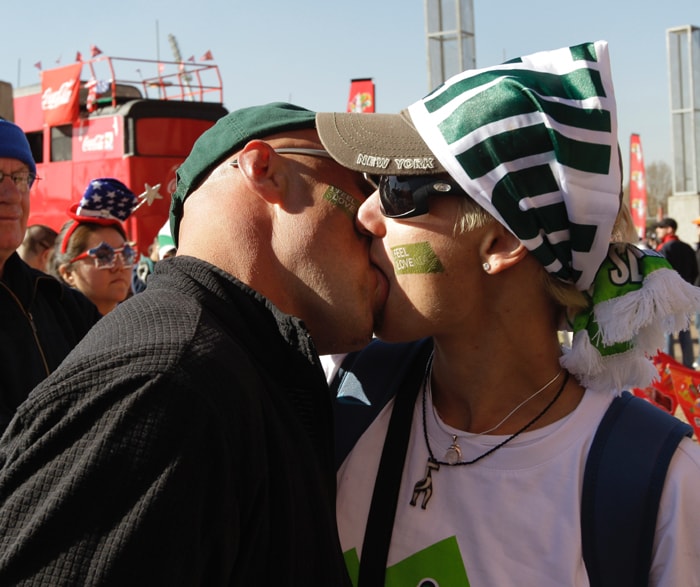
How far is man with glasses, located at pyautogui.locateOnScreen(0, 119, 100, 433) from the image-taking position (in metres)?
3.08

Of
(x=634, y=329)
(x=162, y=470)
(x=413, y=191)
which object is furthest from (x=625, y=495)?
(x=162, y=470)

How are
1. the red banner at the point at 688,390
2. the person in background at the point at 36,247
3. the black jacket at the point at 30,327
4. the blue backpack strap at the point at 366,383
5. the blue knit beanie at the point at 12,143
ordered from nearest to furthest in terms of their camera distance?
the blue backpack strap at the point at 366,383, the black jacket at the point at 30,327, the blue knit beanie at the point at 12,143, the red banner at the point at 688,390, the person in background at the point at 36,247

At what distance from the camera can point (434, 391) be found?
81.7 inches

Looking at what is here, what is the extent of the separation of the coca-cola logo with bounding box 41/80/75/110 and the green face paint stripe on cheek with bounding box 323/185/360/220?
49.0ft

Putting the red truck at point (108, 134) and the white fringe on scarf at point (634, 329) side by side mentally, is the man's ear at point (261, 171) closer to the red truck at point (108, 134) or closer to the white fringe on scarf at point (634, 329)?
the white fringe on scarf at point (634, 329)

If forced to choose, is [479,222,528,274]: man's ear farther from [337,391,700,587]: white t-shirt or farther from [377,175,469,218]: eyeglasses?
[337,391,700,587]: white t-shirt

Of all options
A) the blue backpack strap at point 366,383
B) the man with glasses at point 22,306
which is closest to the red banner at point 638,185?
the man with glasses at point 22,306

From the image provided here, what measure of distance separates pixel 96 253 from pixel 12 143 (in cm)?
176

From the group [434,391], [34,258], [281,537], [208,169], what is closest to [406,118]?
[208,169]

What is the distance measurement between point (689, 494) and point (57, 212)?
1551 centimetres

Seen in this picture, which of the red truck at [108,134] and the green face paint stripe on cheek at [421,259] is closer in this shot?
the green face paint stripe on cheek at [421,259]

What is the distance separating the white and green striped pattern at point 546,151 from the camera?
1718 millimetres

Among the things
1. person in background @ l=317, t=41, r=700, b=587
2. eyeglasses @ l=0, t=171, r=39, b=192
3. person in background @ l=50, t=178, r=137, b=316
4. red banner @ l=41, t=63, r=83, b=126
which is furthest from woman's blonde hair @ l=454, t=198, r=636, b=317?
red banner @ l=41, t=63, r=83, b=126

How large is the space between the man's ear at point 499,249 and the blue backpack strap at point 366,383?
410 millimetres
